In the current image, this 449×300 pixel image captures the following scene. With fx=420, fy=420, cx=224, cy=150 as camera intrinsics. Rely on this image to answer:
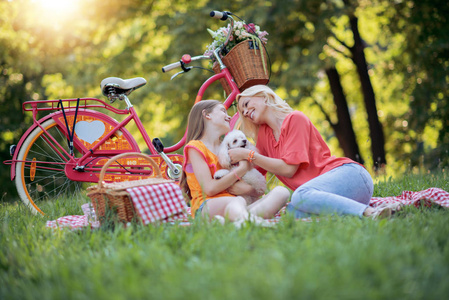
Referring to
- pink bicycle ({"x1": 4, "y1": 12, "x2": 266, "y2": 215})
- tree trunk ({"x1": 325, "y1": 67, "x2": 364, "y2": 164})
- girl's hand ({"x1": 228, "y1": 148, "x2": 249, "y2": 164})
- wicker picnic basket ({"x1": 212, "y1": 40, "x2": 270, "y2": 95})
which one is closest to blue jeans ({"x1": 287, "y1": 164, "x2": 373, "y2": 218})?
girl's hand ({"x1": 228, "y1": 148, "x2": 249, "y2": 164})

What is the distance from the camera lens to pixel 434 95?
7738 mm

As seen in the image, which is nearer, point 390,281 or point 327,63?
point 390,281

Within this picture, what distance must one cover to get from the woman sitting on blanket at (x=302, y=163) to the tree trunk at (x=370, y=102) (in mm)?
5676

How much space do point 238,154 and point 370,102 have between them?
6473mm

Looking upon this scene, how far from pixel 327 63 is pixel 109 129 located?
15.3 ft

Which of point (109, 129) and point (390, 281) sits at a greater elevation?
point (109, 129)

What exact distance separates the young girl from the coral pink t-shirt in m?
0.26

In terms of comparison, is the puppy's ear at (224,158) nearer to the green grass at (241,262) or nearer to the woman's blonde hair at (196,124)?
the woman's blonde hair at (196,124)

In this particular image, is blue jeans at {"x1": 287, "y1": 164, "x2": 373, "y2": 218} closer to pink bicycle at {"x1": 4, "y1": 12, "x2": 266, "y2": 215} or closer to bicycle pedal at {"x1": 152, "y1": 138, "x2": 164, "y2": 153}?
pink bicycle at {"x1": 4, "y1": 12, "x2": 266, "y2": 215}

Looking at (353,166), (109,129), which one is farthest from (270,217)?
(109,129)

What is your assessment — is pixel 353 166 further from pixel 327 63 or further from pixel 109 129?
pixel 327 63

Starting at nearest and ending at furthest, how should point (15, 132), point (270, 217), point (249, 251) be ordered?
point (249, 251) < point (270, 217) < point (15, 132)

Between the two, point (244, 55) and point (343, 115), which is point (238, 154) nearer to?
point (244, 55)

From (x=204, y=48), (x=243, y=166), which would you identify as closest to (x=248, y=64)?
(x=243, y=166)
